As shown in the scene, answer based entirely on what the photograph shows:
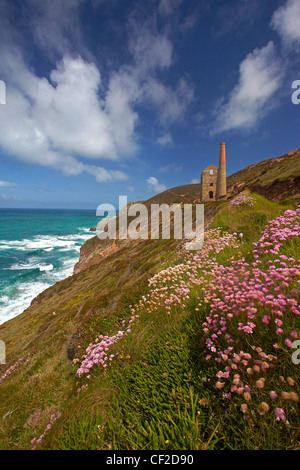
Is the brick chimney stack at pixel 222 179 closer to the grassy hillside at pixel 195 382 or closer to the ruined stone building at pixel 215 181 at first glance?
the ruined stone building at pixel 215 181

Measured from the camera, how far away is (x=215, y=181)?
45938 millimetres

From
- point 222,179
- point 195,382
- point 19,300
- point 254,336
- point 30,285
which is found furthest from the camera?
Result: point 222,179

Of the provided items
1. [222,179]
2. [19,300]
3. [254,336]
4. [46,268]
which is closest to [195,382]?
[254,336]

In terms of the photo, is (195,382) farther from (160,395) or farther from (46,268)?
(46,268)

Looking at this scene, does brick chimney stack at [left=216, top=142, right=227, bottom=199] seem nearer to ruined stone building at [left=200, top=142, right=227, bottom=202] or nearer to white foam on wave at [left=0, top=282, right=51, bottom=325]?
ruined stone building at [left=200, top=142, right=227, bottom=202]

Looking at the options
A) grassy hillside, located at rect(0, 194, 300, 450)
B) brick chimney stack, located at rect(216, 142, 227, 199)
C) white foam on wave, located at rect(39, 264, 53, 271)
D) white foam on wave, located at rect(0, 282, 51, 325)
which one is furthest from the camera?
white foam on wave, located at rect(39, 264, 53, 271)

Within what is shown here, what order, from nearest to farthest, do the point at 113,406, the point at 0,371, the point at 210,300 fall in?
the point at 113,406, the point at 210,300, the point at 0,371

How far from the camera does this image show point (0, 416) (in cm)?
475

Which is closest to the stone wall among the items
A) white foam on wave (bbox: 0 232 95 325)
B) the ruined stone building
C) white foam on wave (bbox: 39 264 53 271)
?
the ruined stone building

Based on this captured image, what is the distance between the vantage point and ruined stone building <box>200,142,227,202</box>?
44375 mm

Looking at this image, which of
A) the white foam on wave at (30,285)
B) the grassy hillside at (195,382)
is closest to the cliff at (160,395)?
the grassy hillside at (195,382)
